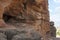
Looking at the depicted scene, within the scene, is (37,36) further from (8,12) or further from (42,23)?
(42,23)

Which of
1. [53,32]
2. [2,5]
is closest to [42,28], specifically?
[2,5]

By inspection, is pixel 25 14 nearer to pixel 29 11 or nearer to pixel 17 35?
pixel 29 11

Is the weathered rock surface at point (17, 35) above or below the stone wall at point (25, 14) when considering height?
below

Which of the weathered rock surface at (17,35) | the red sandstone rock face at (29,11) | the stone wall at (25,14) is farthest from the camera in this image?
the red sandstone rock face at (29,11)

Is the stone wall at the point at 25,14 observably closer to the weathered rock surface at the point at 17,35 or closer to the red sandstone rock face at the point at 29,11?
the red sandstone rock face at the point at 29,11

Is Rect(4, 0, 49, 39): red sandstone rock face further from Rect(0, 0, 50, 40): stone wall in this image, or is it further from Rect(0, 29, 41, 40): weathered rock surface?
Rect(0, 29, 41, 40): weathered rock surface

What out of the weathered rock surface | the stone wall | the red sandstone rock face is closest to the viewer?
the weathered rock surface

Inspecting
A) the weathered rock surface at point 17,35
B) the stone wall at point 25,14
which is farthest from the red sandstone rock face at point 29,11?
the weathered rock surface at point 17,35

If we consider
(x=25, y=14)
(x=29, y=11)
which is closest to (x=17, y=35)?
(x=25, y=14)

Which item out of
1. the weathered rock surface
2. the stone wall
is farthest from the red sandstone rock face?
the weathered rock surface

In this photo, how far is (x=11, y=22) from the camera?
8.81 feet

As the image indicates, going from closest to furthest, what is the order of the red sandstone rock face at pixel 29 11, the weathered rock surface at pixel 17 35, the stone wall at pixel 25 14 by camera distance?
1. the weathered rock surface at pixel 17 35
2. the stone wall at pixel 25 14
3. the red sandstone rock face at pixel 29 11

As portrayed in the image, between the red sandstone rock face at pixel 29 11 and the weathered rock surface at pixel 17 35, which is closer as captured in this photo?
the weathered rock surface at pixel 17 35

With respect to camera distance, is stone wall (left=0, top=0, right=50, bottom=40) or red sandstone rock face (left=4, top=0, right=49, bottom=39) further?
red sandstone rock face (left=4, top=0, right=49, bottom=39)
